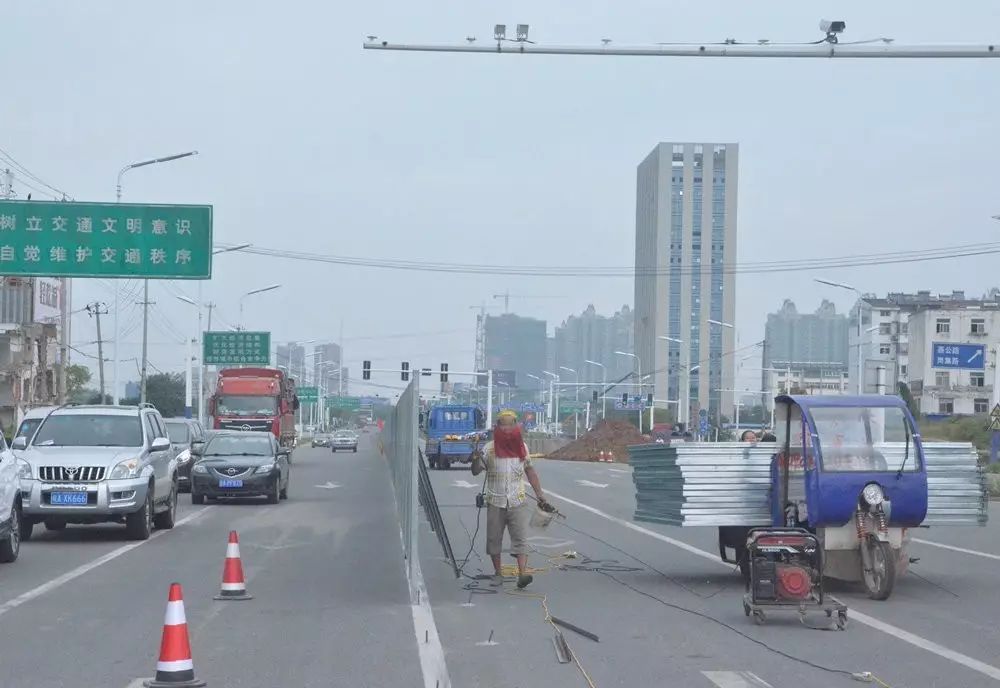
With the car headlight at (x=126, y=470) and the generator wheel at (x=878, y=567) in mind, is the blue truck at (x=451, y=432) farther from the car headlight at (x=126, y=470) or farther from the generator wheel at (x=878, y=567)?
the generator wheel at (x=878, y=567)

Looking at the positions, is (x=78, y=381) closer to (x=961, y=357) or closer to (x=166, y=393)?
(x=166, y=393)

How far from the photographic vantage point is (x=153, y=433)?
21.3m

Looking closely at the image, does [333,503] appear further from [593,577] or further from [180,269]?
[593,577]

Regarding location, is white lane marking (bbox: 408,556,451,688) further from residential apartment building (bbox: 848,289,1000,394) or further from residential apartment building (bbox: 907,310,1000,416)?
residential apartment building (bbox: 848,289,1000,394)

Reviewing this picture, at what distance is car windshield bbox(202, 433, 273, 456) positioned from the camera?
1158 inches

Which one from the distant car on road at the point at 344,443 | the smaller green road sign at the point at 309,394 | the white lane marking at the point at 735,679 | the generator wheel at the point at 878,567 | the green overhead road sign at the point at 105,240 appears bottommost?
the distant car on road at the point at 344,443

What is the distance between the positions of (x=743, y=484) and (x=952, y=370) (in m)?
90.2

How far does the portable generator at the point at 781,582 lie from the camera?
38.4ft

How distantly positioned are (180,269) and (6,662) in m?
21.7

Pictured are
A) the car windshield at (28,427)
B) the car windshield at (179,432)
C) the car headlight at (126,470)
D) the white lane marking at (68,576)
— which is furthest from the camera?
the car windshield at (179,432)

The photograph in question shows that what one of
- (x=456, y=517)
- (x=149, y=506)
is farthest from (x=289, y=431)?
(x=149, y=506)

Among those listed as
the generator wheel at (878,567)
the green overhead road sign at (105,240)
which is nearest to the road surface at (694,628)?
the generator wheel at (878,567)

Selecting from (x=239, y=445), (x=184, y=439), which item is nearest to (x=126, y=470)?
(x=239, y=445)

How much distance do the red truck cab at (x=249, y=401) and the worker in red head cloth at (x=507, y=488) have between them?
112 ft
